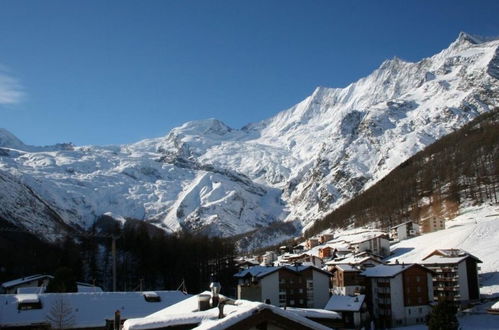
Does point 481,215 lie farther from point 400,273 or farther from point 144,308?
point 144,308

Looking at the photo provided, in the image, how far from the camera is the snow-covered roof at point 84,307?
35.2 meters

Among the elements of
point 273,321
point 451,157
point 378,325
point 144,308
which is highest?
point 451,157

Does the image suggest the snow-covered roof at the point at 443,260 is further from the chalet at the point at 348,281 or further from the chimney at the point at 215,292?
the chimney at the point at 215,292

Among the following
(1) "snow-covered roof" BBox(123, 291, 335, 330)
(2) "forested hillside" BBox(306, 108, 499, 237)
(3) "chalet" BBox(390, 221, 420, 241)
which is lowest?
(1) "snow-covered roof" BBox(123, 291, 335, 330)

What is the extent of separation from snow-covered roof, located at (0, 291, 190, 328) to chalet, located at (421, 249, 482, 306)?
3292cm

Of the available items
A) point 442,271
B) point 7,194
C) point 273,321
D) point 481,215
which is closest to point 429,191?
point 481,215

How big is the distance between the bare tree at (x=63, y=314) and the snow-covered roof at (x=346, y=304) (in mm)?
23365

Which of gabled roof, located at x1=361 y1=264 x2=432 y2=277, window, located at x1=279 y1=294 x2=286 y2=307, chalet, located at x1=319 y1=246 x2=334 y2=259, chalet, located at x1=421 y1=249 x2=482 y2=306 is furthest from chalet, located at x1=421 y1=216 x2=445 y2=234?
window, located at x1=279 y1=294 x2=286 y2=307

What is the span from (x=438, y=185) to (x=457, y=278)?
314 feet

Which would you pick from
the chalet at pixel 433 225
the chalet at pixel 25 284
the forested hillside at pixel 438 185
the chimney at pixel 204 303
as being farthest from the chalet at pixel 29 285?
the forested hillside at pixel 438 185

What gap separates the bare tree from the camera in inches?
1299

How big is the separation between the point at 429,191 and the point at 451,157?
88.0 ft

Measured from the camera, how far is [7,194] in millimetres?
148625

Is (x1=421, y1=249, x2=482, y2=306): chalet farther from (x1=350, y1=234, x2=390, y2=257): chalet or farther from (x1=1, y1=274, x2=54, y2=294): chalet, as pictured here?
(x1=1, y1=274, x2=54, y2=294): chalet
